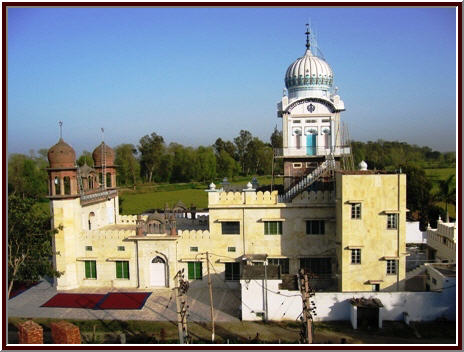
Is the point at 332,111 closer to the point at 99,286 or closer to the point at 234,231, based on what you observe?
the point at 234,231

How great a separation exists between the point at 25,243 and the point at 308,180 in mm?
15015

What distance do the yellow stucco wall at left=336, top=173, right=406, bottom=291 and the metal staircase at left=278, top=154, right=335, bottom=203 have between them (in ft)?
9.92

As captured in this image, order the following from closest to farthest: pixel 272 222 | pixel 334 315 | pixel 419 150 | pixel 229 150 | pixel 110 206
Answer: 1. pixel 334 315
2. pixel 272 222
3. pixel 110 206
4. pixel 419 150
5. pixel 229 150

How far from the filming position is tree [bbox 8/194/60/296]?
20.5 metres

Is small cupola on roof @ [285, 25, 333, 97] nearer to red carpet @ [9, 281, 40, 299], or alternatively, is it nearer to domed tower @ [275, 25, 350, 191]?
domed tower @ [275, 25, 350, 191]

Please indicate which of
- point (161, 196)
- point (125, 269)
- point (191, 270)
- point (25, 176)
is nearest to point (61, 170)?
point (125, 269)

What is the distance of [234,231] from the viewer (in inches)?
957

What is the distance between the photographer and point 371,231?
20.9 meters

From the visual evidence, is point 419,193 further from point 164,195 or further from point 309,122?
point 164,195

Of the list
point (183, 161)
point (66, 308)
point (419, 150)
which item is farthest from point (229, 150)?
point (66, 308)

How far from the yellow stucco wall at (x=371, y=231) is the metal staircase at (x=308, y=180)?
3.02 metres

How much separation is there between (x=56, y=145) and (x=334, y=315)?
17.5 metres

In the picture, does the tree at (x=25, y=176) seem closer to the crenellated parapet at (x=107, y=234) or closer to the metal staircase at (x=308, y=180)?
the crenellated parapet at (x=107, y=234)

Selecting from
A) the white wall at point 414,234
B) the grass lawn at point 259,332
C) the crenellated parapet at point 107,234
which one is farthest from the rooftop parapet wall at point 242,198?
the white wall at point 414,234
